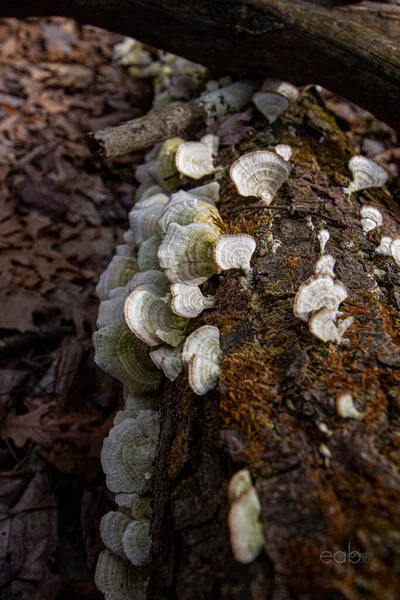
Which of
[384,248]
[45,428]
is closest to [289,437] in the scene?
[384,248]

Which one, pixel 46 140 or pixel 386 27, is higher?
pixel 386 27

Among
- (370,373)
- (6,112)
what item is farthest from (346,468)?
(6,112)

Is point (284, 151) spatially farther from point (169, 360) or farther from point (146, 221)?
point (169, 360)

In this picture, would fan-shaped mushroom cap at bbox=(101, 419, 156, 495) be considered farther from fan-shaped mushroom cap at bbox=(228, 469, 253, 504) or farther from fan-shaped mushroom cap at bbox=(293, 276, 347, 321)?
fan-shaped mushroom cap at bbox=(293, 276, 347, 321)

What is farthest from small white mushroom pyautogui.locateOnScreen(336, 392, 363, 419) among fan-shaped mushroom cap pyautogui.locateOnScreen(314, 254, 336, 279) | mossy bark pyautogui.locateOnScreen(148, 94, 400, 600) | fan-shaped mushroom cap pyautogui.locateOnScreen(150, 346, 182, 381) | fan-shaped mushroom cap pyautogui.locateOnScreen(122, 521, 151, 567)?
fan-shaped mushroom cap pyautogui.locateOnScreen(122, 521, 151, 567)

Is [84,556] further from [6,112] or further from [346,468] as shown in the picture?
[6,112]

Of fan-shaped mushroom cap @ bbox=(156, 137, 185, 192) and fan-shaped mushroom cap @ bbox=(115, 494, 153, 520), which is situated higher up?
fan-shaped mushroom cap @ bbox=(156, 137, 185, 192)
